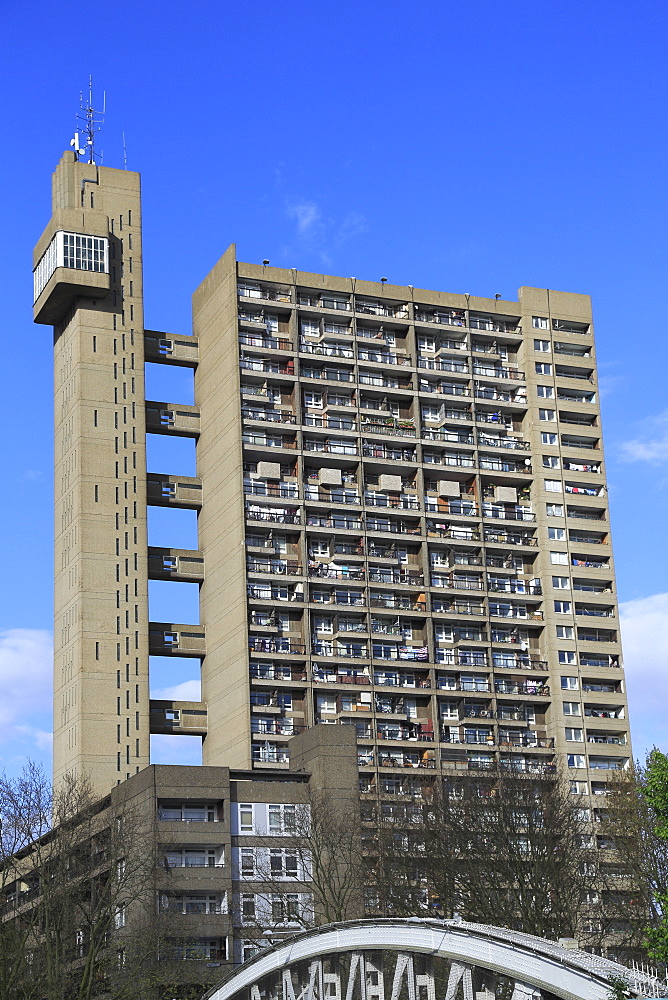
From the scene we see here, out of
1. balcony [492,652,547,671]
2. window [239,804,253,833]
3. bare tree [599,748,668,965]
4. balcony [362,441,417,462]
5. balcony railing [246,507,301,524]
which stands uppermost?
balcony [362,441,417,462]

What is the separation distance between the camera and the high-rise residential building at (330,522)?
13375cm

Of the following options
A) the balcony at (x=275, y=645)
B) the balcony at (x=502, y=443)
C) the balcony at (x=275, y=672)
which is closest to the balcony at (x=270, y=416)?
the balcony at (x=502, y=443)

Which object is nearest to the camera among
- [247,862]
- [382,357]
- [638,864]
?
[638,864]

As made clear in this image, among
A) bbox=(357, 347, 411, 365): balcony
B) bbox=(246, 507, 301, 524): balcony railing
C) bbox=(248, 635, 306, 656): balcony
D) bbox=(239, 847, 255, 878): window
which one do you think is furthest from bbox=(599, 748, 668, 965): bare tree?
bbox=(357, 347, 411, 365): balcony

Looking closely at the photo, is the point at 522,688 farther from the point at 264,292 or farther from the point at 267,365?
the point at 264,292

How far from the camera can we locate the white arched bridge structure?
1581 inches

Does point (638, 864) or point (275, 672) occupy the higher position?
point (275, 672)

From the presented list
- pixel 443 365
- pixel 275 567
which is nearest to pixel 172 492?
pixel 275 567

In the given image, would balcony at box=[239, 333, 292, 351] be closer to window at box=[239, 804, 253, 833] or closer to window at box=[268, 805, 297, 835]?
window at box=[268, 805, 297, 835]

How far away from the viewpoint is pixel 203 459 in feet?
480

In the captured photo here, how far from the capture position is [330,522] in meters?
141

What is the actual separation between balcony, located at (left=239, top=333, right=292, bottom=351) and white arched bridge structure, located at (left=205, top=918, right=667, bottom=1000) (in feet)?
282

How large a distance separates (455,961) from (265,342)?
102774mm

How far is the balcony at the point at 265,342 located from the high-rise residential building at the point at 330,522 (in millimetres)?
191
